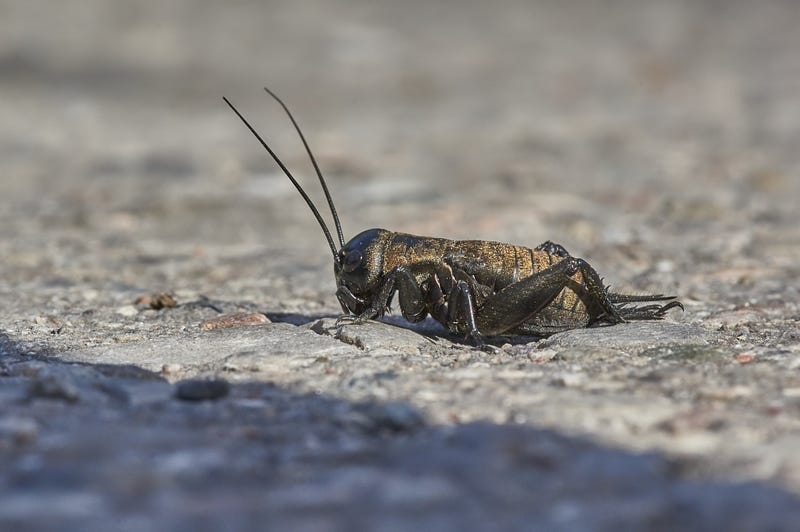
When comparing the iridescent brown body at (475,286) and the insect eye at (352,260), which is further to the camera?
the insect eye at (352,260)

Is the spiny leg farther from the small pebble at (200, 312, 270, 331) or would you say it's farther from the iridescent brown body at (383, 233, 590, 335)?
the small pebble at (200, 312, 270, 331)

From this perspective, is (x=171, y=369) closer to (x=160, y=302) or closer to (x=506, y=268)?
(x=506, y=268)

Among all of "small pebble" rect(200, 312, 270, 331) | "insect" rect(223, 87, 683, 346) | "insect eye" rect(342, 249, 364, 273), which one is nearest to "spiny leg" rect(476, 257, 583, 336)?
"insect" rect(223, 87, 683, 346)

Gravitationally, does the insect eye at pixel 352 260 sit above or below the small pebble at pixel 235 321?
above

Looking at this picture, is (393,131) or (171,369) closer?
(171,369)

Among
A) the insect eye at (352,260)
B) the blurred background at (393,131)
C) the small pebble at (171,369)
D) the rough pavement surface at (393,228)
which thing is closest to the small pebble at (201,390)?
the rough pavement surface at (393,228)

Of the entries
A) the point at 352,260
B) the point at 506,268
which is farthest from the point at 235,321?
the point at 506,268

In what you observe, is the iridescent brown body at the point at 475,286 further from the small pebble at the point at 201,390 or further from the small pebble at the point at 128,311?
the small pebble at the point at 128,311
